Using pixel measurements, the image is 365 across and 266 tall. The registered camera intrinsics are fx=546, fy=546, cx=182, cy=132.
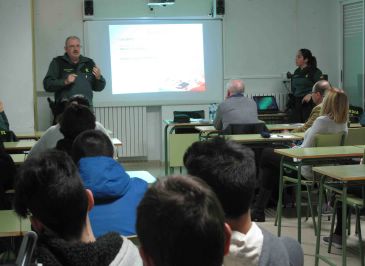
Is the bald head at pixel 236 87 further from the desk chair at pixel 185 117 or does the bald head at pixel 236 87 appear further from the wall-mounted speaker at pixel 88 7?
the wall-mounted speaker at pixel 88 7

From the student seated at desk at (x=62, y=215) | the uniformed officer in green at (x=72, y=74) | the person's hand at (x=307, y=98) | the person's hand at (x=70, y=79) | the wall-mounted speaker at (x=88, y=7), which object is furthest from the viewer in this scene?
the wall-mounted speaker at (x=88, y=7)

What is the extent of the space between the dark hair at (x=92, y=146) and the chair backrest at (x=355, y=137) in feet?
10.1

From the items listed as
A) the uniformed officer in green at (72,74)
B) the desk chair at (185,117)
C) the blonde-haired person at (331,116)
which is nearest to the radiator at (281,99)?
the desk chair at (185,117)

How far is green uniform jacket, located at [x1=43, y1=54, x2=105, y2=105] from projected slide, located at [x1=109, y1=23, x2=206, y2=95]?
216cm

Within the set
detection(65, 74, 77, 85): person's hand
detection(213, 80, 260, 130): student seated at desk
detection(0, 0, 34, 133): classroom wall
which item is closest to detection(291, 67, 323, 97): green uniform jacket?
detection(213, 80, 260, 130): student seated at desk

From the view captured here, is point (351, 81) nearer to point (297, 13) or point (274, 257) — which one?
point (297, 13)

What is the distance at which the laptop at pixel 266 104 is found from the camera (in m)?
8.73

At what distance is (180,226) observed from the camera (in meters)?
0.87

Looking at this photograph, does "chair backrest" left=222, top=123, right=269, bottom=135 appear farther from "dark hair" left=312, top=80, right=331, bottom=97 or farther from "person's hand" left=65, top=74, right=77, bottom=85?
"person's hand" left=65, top=74, right=77, bottom=85

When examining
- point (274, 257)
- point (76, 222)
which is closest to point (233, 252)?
point (274, 257)

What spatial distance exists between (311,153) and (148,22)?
4.88 m

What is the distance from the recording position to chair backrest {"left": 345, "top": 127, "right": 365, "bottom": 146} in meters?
5.22

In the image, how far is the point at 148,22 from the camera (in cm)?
857

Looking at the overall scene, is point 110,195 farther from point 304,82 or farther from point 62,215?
point 304,82
